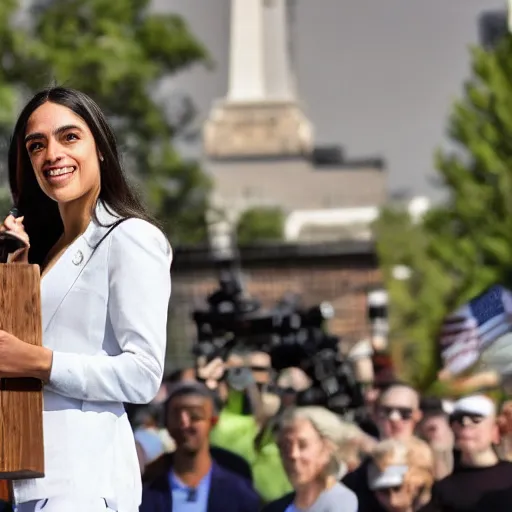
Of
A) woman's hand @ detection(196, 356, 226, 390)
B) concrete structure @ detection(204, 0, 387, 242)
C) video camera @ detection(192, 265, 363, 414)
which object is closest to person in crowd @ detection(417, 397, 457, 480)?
video camera @ detection(192, 265, 363, 414)

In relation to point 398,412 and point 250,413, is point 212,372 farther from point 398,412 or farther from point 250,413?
point 398,412

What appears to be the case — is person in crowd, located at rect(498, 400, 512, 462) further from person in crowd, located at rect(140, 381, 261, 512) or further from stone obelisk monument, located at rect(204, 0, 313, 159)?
stone obelisk monument, located at rect(204, 0, 313, 159)

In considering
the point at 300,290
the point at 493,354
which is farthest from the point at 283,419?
the point at 300,290

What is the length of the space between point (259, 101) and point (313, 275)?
7732 cm

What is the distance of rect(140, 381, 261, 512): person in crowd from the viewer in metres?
7.82

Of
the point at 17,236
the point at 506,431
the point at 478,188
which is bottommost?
the point at 17,236

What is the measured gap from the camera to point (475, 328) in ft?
28.5

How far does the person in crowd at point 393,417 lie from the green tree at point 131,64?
79.5 ft

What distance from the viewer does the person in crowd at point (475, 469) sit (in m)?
7.82

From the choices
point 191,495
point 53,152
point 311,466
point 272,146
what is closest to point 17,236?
point 53,152

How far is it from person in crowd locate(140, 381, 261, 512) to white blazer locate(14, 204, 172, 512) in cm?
459

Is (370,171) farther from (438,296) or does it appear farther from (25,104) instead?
(25,104)

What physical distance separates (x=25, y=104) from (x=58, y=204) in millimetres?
183

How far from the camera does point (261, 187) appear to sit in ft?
412
